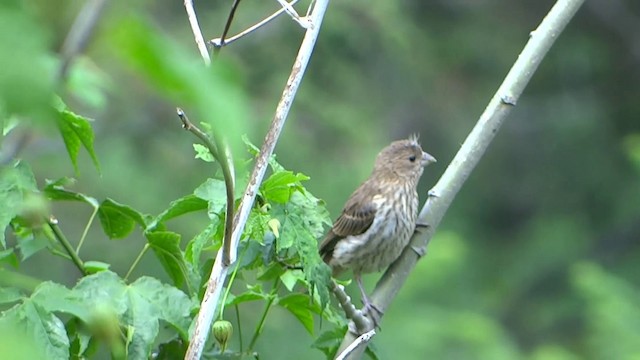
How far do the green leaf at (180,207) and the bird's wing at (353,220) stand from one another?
1.93m

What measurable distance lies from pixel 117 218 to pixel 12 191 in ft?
1.29

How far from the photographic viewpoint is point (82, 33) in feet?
2.43

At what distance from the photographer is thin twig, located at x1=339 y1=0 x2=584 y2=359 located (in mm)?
2707

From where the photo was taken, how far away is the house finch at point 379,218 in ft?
13.3

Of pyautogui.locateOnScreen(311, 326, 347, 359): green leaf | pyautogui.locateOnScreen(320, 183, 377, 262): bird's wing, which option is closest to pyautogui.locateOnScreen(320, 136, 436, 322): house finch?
pyautogui.locateOnScreen(320, 183, 377, 262): bird's wing

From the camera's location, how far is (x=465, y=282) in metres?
10.5

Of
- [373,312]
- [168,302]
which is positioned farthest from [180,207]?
[373,312]

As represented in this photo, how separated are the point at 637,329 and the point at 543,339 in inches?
170

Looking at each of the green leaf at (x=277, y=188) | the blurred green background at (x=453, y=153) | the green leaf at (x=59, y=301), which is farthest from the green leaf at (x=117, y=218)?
the blurred green background at (x=453, y=153)

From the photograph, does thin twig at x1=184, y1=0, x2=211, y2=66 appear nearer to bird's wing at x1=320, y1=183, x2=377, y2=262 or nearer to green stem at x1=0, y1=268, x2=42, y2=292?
green stem at x1=0, y1=268, x2=42, y2=292

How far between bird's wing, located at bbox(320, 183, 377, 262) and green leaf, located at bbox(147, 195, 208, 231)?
6.34 ft

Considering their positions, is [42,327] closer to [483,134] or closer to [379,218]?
[483,134]

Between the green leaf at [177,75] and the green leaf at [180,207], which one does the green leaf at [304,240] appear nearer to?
the green leaf at [180,207]

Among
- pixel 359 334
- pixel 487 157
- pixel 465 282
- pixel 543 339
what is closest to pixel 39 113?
pixel 359 334
